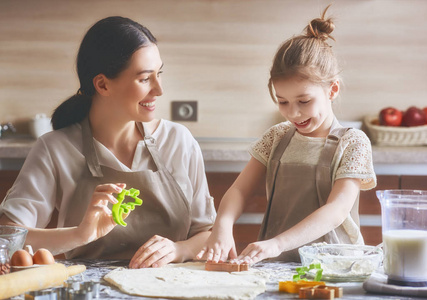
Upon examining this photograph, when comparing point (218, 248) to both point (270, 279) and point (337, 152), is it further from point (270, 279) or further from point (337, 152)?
point (337, 152)

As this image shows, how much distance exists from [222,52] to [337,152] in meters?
1.81

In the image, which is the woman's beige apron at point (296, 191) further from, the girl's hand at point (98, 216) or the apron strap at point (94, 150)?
the girl's hand at point (98, 216)

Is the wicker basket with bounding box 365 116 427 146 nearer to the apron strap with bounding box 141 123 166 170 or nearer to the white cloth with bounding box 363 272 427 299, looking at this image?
the apron strap with bounding box 141 123 166 170

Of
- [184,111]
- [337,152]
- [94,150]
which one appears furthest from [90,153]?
[184,111]

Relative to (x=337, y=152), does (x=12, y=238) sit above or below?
below

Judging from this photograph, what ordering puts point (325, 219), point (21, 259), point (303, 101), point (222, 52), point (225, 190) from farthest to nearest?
point (222, 52)
point (225, 190)
point (303, 101)
point (325, 219)
point (21, 259)

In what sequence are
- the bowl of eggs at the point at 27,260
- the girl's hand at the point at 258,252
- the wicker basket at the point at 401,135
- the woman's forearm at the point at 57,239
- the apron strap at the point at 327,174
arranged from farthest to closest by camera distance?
the wicker basket at the point at 401,135, the apron strap at the point at 327,174, the woman's forearm at the point at 57,239, the girl's hand at the point at 258,252, the bowl of eggs at the point at 27,260

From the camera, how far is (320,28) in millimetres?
1626

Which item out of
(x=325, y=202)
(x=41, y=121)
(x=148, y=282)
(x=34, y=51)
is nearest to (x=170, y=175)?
(x=325, y=202)

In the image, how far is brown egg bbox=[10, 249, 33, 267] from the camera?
1.14 m

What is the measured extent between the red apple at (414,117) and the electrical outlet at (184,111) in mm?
1082

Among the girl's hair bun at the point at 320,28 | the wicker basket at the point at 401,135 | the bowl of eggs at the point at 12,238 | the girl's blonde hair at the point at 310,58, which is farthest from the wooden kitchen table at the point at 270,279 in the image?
the wicker basket at the point at 401,135

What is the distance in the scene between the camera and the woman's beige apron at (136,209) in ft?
5.31

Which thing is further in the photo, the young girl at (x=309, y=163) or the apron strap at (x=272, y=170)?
the apron strap at (x=272, y=170)
